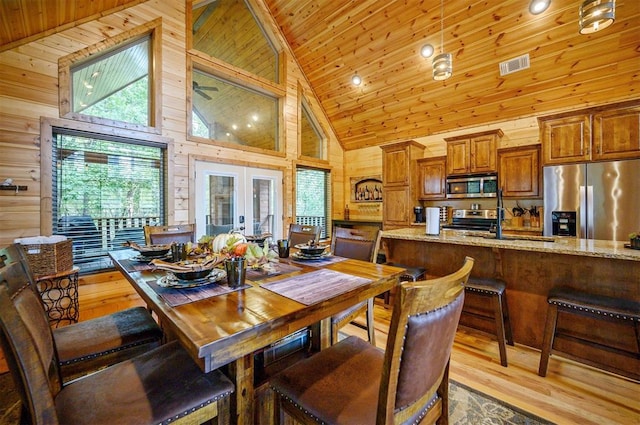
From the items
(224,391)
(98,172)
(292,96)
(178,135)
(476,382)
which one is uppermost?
(292,96)

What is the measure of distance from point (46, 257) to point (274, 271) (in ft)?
8.09

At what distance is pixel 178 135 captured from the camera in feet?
12.8

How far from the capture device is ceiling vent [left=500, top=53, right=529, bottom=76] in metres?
3.73

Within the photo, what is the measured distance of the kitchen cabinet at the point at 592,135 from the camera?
3285 mm

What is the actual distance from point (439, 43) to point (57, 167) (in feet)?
16.9

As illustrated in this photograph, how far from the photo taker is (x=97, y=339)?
1.48 m

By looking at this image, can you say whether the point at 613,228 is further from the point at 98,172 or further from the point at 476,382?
the point at 98,172

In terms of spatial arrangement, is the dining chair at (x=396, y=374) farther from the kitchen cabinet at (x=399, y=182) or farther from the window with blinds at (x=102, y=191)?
the kitchen cabinet at (x=399, y=182)

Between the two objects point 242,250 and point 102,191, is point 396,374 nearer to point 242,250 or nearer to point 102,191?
point 242,250

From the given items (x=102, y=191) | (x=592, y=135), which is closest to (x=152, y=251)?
(x=102, y=191)

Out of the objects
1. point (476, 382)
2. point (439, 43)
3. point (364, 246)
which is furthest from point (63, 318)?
point (439, 43)

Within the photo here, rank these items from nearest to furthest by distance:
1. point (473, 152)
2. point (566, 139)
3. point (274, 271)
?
1. point (274, 271)
2. point (566, 139)
3. point (473, 152)

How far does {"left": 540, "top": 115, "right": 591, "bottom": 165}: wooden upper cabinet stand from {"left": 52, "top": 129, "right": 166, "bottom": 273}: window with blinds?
5.32 m

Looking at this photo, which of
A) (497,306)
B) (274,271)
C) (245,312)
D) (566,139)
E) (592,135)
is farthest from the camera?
(566,139)
